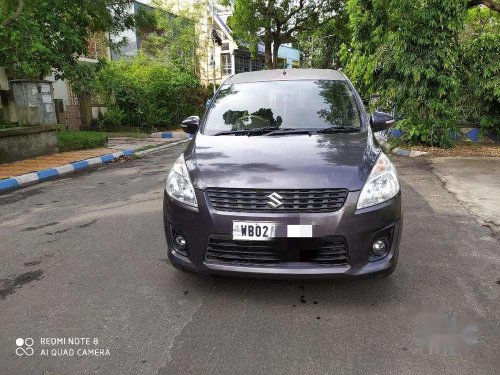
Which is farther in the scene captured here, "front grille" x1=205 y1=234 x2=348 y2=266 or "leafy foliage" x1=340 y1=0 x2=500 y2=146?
"leafy foliage" x1=340 y1=0 x2=500 y2=146

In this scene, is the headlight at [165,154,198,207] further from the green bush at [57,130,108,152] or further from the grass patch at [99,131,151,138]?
the grass patch at [99,131,151,138]

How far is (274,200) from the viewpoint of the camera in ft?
9.30

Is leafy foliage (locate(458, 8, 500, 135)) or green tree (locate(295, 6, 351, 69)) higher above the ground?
green tree (locate(295, 6, 351, 69))

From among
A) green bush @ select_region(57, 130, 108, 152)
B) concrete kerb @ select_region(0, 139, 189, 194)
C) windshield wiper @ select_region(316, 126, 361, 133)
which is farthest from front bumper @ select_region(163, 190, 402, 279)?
green bush @ select_region(57, 130, 108, 152)

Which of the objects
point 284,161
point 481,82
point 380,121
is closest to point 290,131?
point 284,161

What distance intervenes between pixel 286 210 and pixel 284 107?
1.65m

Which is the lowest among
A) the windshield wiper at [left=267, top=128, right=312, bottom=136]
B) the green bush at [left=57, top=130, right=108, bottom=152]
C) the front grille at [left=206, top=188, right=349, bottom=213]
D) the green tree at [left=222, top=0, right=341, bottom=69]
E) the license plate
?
the green bush at [left=57, top=130, right=108, bottom=152]

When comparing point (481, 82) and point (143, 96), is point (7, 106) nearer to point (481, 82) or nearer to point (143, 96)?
point (143, 96)

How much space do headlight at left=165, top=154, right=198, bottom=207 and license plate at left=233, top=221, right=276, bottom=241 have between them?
0.37m

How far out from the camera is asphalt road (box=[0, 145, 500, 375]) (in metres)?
2.45

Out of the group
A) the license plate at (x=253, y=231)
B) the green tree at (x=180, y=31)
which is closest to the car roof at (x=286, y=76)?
the license plate at (x=253, y=231)

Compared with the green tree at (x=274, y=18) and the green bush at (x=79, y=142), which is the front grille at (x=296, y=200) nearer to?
the green bush at (x=79, y=142)

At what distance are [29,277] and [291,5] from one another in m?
25.9

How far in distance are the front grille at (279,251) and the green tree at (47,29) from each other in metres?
7.77
